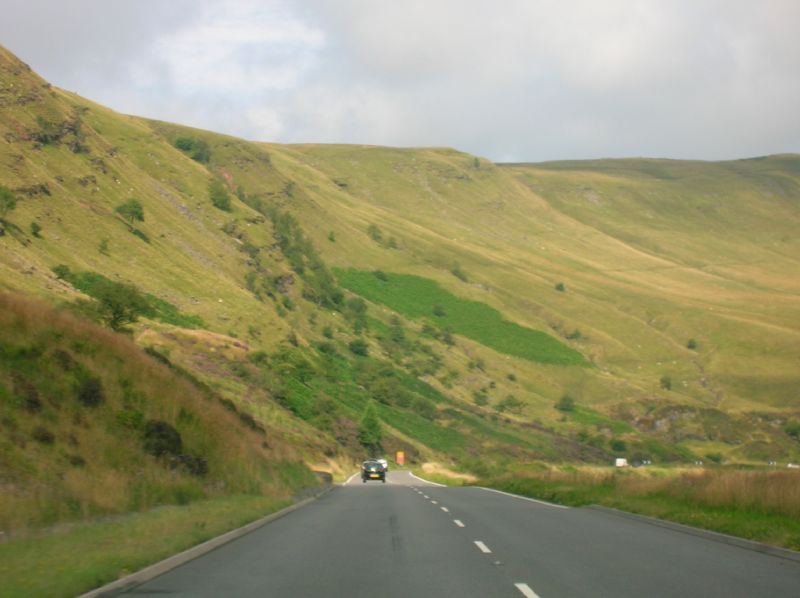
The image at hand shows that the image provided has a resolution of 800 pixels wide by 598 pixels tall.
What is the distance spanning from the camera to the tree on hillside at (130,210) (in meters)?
87.2

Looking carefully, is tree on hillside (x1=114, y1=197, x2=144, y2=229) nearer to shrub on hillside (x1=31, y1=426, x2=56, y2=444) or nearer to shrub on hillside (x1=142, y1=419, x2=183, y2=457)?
shrub on hillside (x1=142, y1=419, x2=183, y2=457)

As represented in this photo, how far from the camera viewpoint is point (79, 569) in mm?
12242

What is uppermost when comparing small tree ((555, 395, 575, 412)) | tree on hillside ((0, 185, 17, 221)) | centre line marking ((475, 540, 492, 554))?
tree on hillside ((0, 185, 17, 221))

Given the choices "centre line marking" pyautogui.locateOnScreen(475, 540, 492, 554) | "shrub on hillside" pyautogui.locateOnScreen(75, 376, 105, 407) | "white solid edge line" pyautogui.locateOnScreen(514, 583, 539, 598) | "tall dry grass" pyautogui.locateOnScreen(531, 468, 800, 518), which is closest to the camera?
"white solid edge line" pyautogui.locateOnScreen(514, 583, 539, 598)

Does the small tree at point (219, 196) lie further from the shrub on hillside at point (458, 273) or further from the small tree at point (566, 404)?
the shrub on hillside at point (458, 273)

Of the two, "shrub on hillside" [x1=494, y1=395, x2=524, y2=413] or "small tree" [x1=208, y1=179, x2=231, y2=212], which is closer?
"small tree" [x1=208, y1=179, x2=231, y2=212]

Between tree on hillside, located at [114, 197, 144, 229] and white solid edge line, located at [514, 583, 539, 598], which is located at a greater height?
tree on hillside, located at [114, 197, 144, 229]

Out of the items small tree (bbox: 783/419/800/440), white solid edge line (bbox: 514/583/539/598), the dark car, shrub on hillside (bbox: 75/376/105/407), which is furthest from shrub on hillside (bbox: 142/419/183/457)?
small tree (bbox: 783/419/800/440)

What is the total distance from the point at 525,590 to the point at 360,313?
403ft

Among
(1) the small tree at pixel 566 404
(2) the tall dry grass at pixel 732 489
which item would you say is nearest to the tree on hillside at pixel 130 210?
(1) the small tree at pixel 566 404

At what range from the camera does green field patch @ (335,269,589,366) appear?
144 m

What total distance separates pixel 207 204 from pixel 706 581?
108083 mm

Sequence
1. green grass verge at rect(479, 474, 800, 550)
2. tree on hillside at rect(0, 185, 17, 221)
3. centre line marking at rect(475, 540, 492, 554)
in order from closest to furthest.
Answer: centre line marking at rect(475, 540, 492, 554) < green grass verge at rect(479, 474, 800, 550) < tree on hillside at rect(0, 185, 17, 221)

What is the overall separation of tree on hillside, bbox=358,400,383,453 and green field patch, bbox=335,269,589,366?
5672 cm
